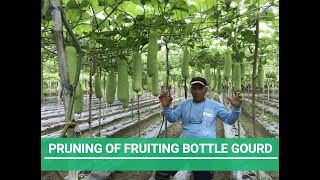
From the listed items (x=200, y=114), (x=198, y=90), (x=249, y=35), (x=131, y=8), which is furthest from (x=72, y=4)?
(x=249, y=35)

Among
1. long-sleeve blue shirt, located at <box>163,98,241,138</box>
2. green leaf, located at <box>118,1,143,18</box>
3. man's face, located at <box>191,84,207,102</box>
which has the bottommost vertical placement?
long-sleeve blue shirt, located at <box>163,98,241,138</box>

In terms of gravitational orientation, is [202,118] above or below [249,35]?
below

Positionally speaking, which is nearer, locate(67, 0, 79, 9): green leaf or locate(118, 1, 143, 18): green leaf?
locate(67, 0, 79, 9): green leaf

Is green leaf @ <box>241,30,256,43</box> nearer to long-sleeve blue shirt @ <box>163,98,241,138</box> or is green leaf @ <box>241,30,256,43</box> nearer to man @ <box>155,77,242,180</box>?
man @ <box>155,77,242,180</box>

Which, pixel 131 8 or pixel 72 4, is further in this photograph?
pixel 131 8

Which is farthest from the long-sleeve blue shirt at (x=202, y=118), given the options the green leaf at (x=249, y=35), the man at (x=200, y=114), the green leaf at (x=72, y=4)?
the green leaf at (x=72, y=4)

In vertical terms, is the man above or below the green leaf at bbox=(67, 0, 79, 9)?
below

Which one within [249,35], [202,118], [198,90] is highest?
[249,35]

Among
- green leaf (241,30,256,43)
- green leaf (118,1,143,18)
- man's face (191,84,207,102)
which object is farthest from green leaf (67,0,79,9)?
green leaf (241,30,256,43)

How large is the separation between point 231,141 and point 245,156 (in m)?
0.17

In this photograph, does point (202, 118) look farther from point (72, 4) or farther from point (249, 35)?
point (72, 4)
